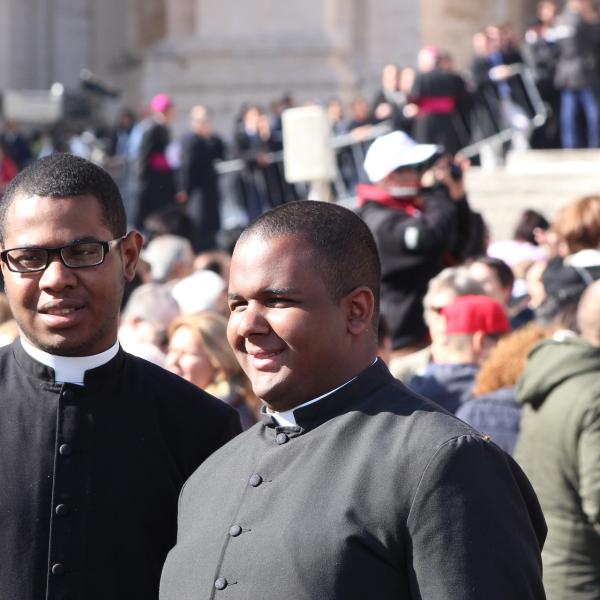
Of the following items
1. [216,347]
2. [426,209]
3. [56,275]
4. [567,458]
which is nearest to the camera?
[56,275]

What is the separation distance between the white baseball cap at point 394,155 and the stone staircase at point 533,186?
557 centimetres

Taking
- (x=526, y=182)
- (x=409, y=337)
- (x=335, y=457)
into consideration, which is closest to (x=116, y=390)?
(x=335, y=457)

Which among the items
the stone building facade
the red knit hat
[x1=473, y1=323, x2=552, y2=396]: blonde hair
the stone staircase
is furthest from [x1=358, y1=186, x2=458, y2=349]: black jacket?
the stone building facade

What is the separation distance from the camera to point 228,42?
1942cm

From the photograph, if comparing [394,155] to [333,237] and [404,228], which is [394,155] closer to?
[404,228]

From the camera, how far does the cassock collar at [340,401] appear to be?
245 centimetres

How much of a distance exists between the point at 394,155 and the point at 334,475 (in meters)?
4.58

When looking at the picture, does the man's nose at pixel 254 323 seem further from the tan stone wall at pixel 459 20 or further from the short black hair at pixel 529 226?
the tan stone wall at pixel 459 20

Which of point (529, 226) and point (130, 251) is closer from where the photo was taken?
point (130, 251)

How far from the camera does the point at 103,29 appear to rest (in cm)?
2720

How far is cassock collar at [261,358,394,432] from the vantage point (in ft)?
8.04

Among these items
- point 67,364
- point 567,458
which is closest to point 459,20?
point 567,458

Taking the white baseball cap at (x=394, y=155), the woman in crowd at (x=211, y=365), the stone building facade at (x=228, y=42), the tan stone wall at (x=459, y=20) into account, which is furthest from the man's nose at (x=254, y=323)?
the tan stone wall at (x=459, y=20)

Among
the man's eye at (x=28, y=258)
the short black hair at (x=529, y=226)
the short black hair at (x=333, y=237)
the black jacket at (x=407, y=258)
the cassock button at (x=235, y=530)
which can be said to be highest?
the short black hair at (x=333, y=237)
